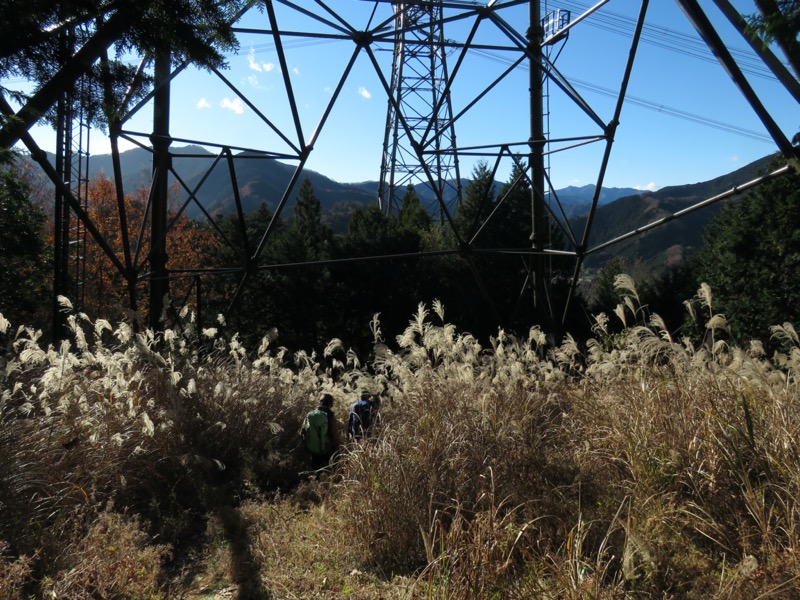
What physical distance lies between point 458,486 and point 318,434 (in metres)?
2.47

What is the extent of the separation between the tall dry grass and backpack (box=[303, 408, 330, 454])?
0.40 m

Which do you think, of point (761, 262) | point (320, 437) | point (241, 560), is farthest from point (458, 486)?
point (761, 262)

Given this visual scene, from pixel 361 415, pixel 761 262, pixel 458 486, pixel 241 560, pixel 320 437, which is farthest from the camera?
pixel 761 262

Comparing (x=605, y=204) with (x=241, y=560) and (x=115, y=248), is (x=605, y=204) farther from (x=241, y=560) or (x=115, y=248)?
(x=241, y=560)

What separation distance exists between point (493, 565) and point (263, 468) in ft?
11.9

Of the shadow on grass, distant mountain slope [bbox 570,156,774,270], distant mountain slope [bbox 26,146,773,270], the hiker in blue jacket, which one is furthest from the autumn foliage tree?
distant mountain slope [bbox 570,156,774,270]

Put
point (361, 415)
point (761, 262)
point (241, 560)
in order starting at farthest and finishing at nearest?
point (761, 262)
point (361, 415)
point (241, 560)

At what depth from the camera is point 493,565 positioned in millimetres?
3221

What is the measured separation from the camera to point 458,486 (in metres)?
4.11

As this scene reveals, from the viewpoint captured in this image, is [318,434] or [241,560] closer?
[241,560]

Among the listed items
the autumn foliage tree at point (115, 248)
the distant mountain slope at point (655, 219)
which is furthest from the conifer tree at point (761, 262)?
the distant mountain slope at point (655, 219)

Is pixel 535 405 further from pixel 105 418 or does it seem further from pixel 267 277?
pixel 267 277

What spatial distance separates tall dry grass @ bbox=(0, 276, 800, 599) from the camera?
10.9 ft

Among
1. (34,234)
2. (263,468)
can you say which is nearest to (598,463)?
(263,468)
